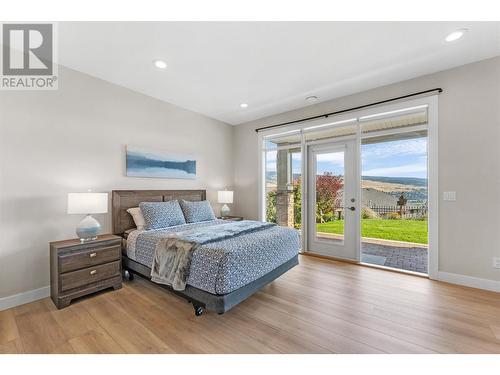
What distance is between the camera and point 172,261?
7.69ft

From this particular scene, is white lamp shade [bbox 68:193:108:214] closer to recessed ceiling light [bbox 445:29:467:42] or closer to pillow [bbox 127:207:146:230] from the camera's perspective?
pillow [bbox 127:207:146:230]

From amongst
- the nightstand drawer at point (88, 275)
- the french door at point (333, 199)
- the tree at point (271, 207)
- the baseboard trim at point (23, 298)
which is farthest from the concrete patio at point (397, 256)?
the baseboard trim at point (23, 298)

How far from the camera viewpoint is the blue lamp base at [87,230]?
101 inches

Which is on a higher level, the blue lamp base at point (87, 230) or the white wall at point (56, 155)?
the white wall at point (56, 155)

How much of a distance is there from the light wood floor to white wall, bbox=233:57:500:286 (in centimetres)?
45

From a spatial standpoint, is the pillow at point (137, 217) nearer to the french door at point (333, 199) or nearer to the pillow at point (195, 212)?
the pillow at point (195, 212)

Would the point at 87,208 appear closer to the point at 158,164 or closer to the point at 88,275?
the point at 88,275

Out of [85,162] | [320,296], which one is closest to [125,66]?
[85,162]

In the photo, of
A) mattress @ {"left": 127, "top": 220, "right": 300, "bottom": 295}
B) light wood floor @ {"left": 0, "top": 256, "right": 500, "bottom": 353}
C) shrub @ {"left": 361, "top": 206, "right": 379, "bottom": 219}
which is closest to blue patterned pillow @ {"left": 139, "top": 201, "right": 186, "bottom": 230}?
mattress @ {"left": 127, "top": 220, "right": 300, "bottom": 295}

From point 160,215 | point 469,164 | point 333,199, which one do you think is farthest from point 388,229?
point 160,215

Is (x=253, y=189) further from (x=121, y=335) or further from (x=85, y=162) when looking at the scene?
(x=121, y=335)

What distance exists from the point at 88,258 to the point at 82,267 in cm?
10

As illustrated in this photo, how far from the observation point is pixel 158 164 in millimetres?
3834

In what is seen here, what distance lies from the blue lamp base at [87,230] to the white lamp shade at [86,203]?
0.16 meters
